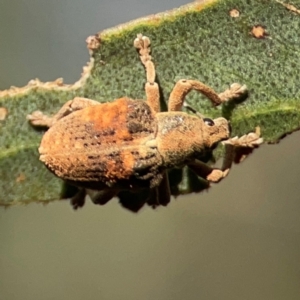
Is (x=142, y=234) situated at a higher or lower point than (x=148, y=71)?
lower

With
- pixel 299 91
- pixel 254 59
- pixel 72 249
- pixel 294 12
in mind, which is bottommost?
pixel 72 249

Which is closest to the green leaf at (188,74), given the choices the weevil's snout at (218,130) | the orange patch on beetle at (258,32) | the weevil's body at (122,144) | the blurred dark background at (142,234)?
the orange patch on beetle at (258,32)

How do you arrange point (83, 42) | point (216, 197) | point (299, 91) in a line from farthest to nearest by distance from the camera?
point (216, 197) < point (83, 42) < point (299, 91)

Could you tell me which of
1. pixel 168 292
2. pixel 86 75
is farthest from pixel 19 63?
pixel 168 292

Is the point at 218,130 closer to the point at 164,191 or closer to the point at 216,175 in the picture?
the point at 216,175

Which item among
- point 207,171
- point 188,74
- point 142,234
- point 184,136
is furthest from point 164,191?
point 142,234

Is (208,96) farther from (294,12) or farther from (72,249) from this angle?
(72,249)

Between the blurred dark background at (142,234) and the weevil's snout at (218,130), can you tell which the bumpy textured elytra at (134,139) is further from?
the blurred dark background at (142,234)

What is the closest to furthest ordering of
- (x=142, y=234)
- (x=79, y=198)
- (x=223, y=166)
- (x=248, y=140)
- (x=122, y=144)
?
(x=122, y=144)
(x=248, y=140)
(x=223, y=166)
(x=79, y=198)
(x=142, y=234)
